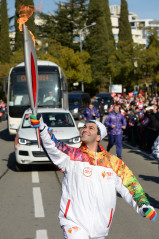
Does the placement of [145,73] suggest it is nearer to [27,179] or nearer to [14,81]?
[14,81]

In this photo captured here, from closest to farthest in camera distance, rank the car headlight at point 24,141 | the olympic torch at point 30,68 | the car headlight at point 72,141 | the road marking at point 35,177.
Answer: the olympic torch at point 30,68
the road marking at point 35,177
the car headlight at point 24,141
the car headlight at point 72,141

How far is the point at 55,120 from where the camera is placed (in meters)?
12.6

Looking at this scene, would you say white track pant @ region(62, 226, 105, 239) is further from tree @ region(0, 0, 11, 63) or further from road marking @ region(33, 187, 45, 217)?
tree @ region(0, 0, 11, 63)

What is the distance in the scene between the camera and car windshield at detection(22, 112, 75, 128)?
12.4 m

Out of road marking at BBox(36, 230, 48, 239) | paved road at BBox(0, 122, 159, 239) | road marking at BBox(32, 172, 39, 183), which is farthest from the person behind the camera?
road marking at BBox(32, 172, 39, 183)

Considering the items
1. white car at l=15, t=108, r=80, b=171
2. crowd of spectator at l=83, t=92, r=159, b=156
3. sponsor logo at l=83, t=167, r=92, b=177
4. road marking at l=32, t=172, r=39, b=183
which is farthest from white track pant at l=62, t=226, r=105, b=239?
crowd of spectator at l=83, t=92, r=159, b=156

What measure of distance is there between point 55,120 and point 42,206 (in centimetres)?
537

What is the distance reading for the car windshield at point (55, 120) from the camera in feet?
40.7

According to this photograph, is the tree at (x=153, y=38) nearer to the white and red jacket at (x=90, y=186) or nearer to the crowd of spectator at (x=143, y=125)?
the crowd of spectator at (x=143, y=125)

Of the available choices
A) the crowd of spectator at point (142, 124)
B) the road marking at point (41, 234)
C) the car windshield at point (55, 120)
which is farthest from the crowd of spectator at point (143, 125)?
the road marking at point (41, 234)

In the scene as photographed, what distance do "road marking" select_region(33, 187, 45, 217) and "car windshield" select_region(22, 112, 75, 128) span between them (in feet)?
11.9

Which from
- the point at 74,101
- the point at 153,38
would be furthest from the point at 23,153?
the point at 153,38

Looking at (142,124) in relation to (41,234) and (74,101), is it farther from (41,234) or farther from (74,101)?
(74,101)

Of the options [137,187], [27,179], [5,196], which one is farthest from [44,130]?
[27,179]
